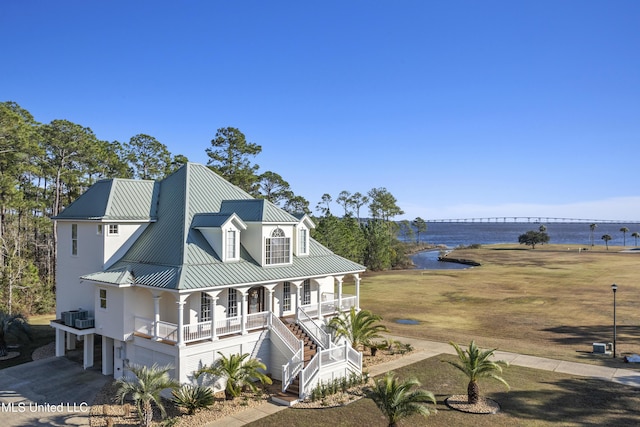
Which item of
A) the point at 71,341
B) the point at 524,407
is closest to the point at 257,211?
the point at 71,341

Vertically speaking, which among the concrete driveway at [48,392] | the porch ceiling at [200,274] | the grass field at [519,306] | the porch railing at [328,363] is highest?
the porch ceiling at [200,274]

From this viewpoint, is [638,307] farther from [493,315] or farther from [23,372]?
[23,372]

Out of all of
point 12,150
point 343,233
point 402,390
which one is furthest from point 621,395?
point 343,233

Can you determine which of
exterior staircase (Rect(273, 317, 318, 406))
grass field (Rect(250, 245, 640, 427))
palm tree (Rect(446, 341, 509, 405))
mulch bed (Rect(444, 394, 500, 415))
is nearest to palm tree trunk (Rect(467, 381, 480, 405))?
palm tree (Rect(446, 341, 509, 405))

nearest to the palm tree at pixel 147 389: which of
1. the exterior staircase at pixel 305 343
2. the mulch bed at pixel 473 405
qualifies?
the exterior staircase at pixel 305 343

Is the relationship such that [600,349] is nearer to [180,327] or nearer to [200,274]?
[200,274]

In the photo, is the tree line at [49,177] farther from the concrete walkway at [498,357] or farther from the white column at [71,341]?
the concrete walkway at [498,357]
